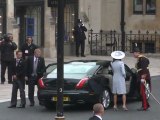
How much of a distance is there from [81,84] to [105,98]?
0.91 meters

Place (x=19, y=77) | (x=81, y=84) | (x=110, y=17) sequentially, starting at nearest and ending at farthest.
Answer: (x=81, y=84), (x=19, y=77), (x=110, y=17)

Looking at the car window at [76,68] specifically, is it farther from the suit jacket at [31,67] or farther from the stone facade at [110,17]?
the stone facade at [110,17]

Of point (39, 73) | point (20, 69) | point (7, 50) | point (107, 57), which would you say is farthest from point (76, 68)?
point (107, 57)

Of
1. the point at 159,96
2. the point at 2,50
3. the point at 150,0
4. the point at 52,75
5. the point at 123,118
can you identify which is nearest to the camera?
the point at 123,118

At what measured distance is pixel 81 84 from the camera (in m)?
18.3

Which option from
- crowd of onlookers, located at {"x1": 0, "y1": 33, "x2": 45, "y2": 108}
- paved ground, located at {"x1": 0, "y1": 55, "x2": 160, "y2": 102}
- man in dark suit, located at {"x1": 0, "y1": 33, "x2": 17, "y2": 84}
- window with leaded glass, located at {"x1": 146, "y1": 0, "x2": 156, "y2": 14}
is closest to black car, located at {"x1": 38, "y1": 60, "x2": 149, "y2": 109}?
crowd of onlookers, located at {"x1": 0, "y1": 33, "x2": 45, "y2": 108}

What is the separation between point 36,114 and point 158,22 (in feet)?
71.6

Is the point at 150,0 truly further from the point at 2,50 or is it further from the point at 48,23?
the point at 2,50

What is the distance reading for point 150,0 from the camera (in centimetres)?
3962

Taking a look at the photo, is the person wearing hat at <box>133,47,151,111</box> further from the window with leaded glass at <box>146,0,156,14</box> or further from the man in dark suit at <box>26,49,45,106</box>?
the window with leaded glass at <box>146,0,156,14</box>

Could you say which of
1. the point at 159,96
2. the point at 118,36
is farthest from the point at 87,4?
the point at 159,96

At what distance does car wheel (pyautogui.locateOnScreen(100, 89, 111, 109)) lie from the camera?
61.2 feet

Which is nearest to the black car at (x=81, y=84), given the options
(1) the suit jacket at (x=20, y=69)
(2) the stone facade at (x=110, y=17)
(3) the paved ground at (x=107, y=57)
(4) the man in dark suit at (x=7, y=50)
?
(1) the suit jacket at (x=20, y=69)

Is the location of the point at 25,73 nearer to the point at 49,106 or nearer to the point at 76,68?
the point at 49,106
